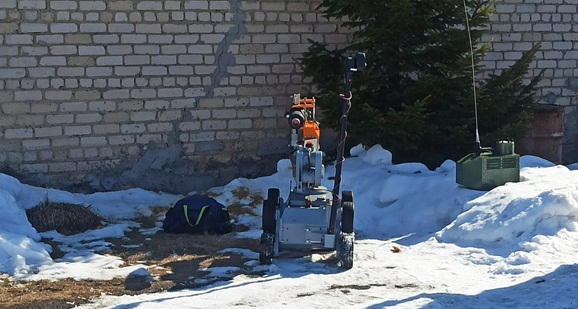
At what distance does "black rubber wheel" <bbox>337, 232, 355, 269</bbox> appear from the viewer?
24.2 ft

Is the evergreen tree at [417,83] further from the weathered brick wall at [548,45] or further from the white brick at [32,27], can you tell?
the white brick at [32,27]

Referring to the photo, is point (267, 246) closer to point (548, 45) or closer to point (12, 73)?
point (12, 73)

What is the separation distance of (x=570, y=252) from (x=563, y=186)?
131 cm

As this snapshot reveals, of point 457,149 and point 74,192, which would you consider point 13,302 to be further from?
point 457,149

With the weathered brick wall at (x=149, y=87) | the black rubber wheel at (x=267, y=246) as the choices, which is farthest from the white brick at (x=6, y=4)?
the black rubber wheel at (x=267, y=246)

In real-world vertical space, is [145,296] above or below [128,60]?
below

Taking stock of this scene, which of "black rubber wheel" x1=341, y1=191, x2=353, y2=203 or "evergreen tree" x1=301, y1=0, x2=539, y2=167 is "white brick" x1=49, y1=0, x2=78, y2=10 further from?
"black rubber wheel" x1=341, y1=191, x2=353, y2=203

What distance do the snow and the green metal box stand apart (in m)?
0.12

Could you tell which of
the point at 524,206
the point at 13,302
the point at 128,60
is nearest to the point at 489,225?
the point at 524,206

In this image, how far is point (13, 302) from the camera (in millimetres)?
6594

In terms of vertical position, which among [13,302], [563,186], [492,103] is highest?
[492,103]

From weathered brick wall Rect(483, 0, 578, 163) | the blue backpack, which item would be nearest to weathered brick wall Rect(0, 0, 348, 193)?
the blue backpack

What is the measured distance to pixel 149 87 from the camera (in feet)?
36.8

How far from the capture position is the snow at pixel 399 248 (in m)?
6.54
